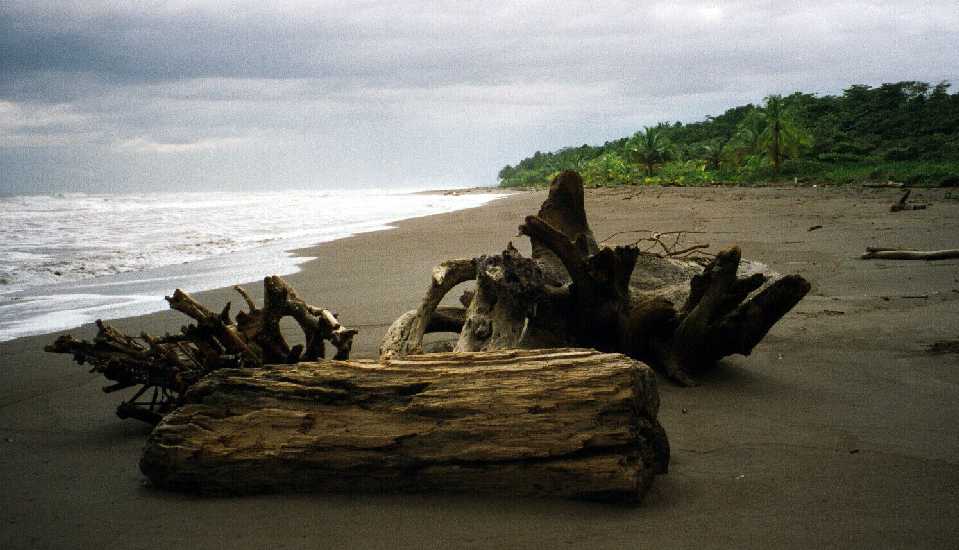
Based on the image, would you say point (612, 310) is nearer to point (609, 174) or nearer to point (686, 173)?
point (686, 173)

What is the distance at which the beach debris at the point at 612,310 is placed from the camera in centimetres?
406

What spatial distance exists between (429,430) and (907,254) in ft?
26.2

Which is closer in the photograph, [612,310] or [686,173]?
[612,310]

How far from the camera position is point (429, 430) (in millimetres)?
2787

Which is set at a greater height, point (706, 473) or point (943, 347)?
point (706, 473)

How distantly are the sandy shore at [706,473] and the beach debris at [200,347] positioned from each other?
342 millimetres

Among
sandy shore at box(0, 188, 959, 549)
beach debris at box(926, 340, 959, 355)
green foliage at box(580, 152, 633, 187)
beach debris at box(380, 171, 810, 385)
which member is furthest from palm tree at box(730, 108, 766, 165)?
beach debris at box(380, 171, 810, 385)

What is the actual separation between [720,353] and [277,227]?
17.7 m

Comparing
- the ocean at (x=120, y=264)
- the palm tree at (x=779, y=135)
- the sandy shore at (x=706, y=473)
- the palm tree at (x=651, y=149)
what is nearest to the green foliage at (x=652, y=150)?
the palm tree at (x=651, y=149)

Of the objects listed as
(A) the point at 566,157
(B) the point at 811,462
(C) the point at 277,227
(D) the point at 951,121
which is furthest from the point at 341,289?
(A) the point at 566,157

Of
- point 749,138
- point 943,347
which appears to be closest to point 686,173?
point 749,138

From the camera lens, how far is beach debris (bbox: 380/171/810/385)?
4062 mm

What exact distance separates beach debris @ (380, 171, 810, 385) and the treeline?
25.7 meters

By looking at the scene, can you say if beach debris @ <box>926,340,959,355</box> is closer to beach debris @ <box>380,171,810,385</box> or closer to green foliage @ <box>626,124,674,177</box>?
beach debris @ <box>380,171,810,385</box>
